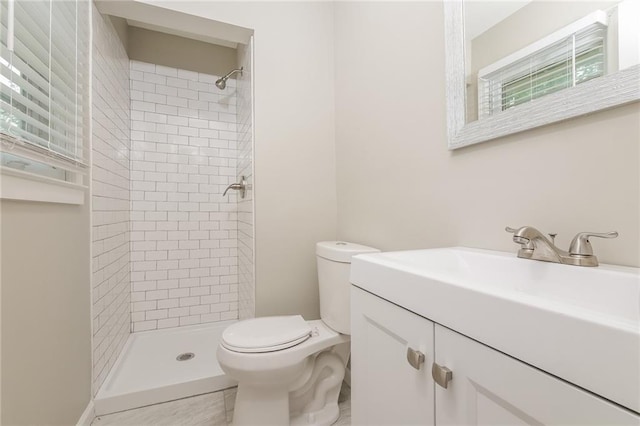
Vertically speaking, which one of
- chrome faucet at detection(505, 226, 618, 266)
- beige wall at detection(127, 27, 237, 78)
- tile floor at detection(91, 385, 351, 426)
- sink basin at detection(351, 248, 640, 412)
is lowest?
tile floor at detection(91, 385, 351, 426)

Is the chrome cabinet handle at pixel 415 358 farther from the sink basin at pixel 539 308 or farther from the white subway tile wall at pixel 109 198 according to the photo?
the white subway tile wall at pixel 109 198

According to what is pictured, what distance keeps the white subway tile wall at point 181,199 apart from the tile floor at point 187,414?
871 millimetres

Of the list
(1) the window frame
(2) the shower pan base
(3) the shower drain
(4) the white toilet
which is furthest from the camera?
(3) the shower drain

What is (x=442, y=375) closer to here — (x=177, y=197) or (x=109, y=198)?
(x=109, y=198)

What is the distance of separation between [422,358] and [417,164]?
806 mm

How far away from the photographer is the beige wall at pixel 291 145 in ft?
5.41

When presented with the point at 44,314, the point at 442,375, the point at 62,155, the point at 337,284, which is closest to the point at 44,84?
the point at 62,155

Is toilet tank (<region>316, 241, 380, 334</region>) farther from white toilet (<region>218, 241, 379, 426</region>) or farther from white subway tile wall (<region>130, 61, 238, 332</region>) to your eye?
white subway tile wall (<region>130, 61, 238, 332</region>)

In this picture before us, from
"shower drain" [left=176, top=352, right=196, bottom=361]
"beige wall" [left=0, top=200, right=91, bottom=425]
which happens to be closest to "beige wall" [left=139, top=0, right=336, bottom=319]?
"shower drain" [left=176, top=352, right=196, bottom=361]

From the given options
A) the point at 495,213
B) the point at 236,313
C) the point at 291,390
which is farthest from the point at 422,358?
the point at 236,313

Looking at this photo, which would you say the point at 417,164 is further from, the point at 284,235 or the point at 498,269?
the point at 284,235

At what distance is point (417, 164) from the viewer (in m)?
1.18

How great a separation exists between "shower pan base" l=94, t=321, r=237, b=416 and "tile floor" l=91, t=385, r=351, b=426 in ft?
0.10

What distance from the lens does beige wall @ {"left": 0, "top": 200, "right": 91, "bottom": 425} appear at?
805mm
